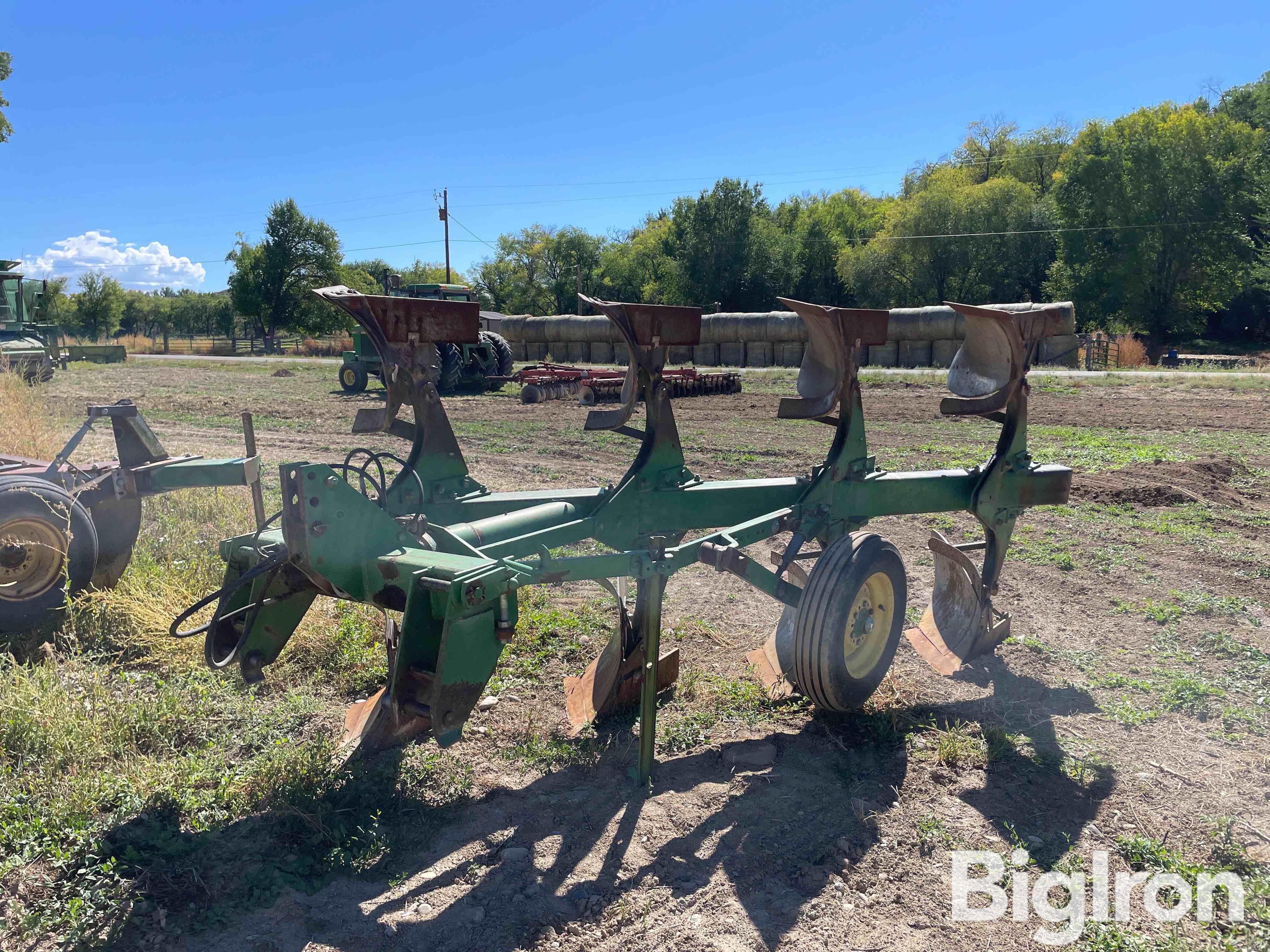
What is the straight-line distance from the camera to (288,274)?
53562 mm

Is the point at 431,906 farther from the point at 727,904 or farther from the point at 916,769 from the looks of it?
the point at 916,769

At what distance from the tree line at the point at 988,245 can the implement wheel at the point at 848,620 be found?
2406 cm

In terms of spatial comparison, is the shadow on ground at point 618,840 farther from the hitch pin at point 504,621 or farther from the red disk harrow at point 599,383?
the red disk harrow at point 599,383

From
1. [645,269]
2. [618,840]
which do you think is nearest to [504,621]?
[618,840]

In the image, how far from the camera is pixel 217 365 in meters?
36.3

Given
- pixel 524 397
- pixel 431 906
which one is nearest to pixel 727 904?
pixel 431 906

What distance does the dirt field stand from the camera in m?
3.01

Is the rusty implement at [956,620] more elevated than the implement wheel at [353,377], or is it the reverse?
the implement wheel at [353,377]

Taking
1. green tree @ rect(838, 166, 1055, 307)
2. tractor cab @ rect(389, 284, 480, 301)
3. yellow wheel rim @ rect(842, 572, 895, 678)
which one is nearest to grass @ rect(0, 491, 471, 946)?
yellow wheel rim @ rect(842, 572, 895, 678)

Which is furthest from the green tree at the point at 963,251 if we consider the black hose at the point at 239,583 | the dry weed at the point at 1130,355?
the black hose at the point at 239,583

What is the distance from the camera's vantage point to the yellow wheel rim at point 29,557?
15.9 feet

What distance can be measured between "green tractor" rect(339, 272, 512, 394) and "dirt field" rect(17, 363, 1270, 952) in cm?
1480

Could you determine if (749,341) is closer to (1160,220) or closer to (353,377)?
(353,377)

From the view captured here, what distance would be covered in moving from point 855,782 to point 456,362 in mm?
17718
